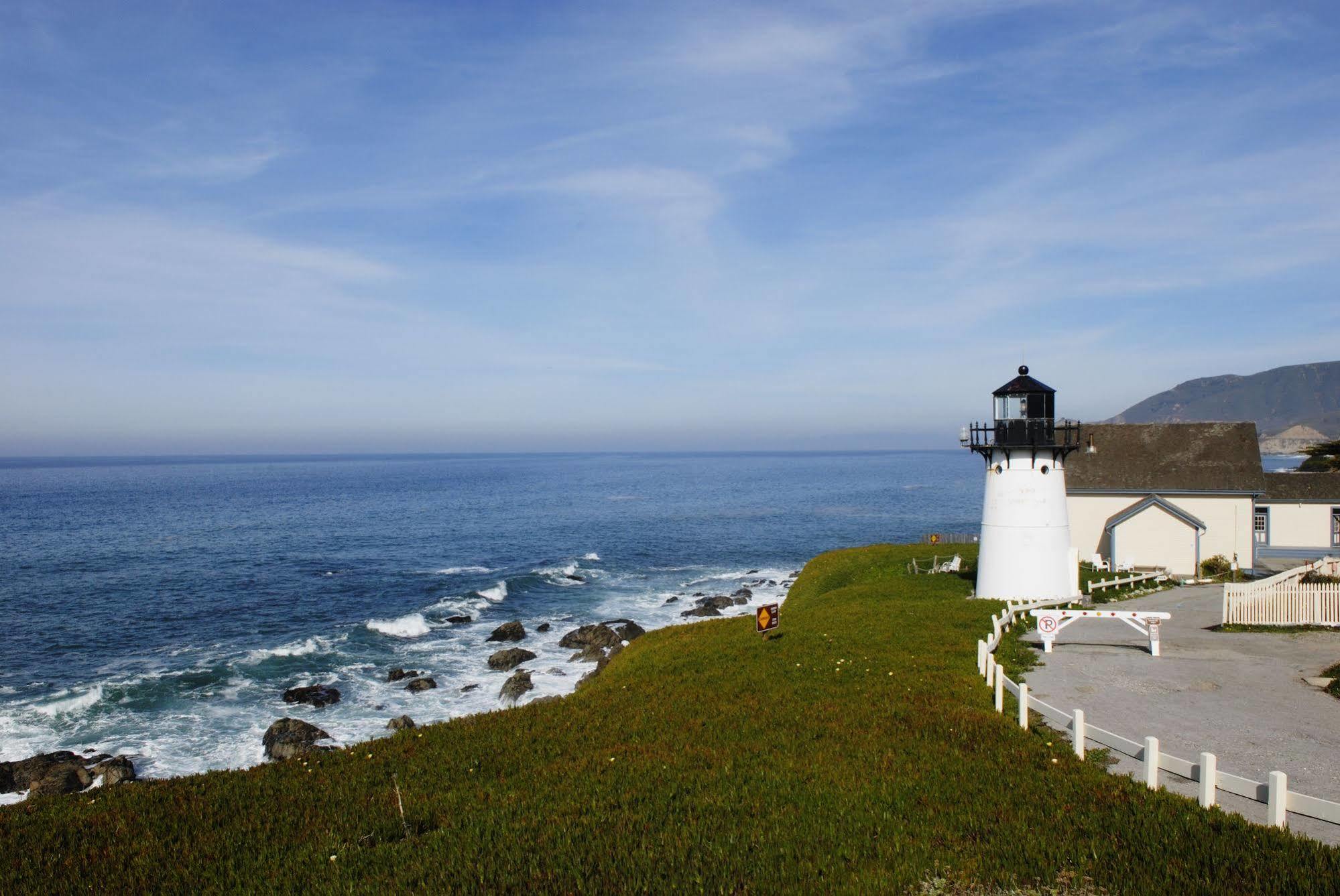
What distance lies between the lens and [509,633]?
39.6m

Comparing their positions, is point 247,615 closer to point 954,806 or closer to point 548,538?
point 548,538

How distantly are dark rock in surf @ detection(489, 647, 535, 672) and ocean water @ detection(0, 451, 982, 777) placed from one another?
0.49 meters

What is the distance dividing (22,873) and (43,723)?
72.4ft

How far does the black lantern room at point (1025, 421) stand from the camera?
2873cm

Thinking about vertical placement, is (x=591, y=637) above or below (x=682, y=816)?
below

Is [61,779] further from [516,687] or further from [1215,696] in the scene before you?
[1215,696]

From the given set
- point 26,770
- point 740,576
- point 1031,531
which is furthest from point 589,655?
point 740,576

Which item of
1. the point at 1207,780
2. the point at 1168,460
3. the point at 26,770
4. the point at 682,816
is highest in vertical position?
the point at 1168,460

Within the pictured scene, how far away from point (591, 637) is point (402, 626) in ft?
34.0

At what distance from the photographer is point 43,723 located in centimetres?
2697

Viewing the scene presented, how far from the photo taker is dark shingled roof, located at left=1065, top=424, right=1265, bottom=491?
37.7 m

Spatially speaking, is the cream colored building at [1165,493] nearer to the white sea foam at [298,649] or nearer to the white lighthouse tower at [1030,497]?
the white lighthouse tower at [1030,497]

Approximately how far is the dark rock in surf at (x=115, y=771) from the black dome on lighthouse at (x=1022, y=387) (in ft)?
98.2

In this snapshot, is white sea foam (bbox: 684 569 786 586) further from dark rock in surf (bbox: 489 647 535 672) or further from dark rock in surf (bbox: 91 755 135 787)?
dark rock in surf (bbox: 91 755 135 787)
